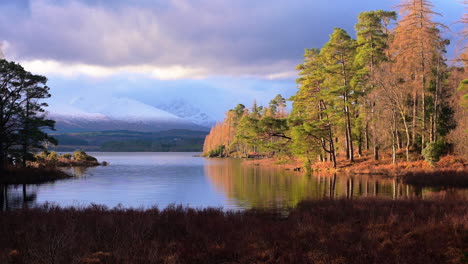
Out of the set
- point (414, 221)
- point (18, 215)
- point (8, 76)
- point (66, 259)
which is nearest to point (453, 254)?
point (414, 221)

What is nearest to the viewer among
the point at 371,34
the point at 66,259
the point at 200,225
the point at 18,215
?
the point at 66,259

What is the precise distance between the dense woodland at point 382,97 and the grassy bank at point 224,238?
29674 millimetres

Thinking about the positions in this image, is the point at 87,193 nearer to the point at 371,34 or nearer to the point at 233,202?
the point at 233,202

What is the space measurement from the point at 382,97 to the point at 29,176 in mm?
41909

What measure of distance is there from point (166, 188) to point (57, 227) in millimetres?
24692

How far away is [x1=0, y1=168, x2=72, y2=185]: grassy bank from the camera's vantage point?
43.4 metres

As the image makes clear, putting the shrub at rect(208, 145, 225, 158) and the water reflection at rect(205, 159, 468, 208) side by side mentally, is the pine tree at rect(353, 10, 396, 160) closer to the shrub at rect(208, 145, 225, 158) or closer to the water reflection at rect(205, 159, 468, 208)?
the water reflection at rect(205, 159, 468, 208)

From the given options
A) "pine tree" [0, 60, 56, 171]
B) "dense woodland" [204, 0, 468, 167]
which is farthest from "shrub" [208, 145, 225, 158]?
"pine tree" [0, 60, 56, 171]

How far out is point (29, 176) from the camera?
150 feet

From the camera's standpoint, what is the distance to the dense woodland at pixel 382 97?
45.7 m

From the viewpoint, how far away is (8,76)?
39906 mm

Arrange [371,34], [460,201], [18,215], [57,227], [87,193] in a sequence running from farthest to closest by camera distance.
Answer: [371,34], [87,193], [460,201], [18,215], [57,227]

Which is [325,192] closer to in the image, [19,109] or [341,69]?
[341,69]

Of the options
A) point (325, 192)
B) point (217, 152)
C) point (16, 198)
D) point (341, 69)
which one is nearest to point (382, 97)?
point (341, 69)
